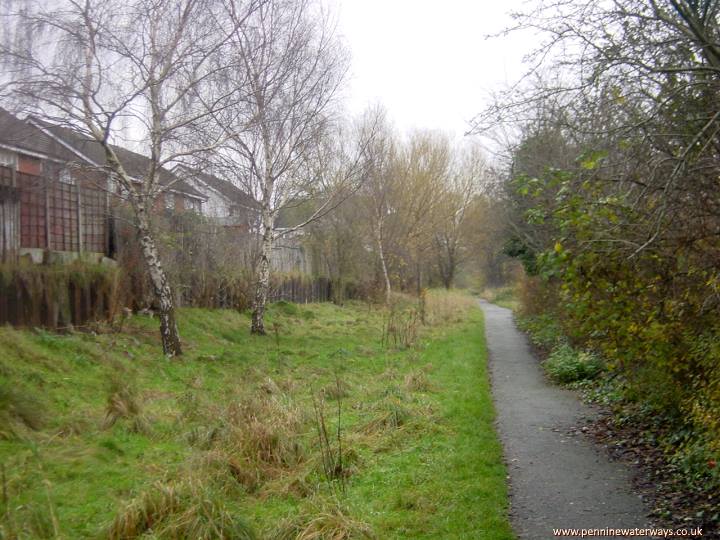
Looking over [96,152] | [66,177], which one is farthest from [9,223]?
[96,152]

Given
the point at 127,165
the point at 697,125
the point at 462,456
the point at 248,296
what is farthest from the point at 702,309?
the point at 248,296

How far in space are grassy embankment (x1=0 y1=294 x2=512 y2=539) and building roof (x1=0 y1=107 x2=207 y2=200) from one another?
3.60 metres

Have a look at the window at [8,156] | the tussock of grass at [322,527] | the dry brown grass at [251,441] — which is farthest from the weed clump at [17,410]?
the window at [8,156]

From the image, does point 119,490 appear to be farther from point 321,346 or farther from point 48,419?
point 321,346

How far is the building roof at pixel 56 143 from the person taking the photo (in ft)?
37.5

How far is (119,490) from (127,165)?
34.5 ft

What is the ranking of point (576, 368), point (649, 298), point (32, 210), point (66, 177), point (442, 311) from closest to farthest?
point (649, 298)
point (576, 368)
point (32, 210)
point (66, 177)
point (442, 311)

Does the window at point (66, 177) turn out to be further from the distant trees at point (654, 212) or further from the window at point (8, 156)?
the distant trees at point (654, 212)

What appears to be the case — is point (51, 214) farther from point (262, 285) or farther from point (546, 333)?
point (546, 333)

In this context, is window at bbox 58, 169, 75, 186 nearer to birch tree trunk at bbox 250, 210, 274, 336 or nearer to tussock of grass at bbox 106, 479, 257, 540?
birch tree trunk at bbox 250, 210, 274, 336

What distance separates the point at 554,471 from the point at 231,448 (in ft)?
11.5

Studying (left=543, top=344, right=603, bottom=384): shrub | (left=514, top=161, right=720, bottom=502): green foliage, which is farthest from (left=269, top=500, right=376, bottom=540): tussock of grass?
(left=543, top=344, right=603, bottom=384): shrub

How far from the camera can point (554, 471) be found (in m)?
6.84

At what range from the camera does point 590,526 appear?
530 centimetres
